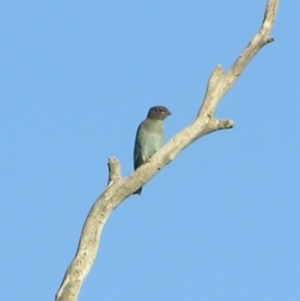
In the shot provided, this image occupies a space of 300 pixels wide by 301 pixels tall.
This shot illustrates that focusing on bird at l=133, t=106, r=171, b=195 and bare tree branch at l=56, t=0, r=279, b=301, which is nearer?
bare tree branch at l=56, t=0, r=279, b=301

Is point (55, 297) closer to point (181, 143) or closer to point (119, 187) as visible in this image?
point (119, 187)

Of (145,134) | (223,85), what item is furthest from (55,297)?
(145,134)

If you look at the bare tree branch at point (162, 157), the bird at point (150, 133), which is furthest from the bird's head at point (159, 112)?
the bare tree branch at point (162, 157)

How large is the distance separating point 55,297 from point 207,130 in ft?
8.07

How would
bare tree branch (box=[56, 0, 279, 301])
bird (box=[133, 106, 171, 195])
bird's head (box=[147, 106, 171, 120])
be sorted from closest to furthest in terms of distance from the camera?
1. bare tree branch (box=[56, 0, 279, 301])
2. bird (box=[133, 106, 171, 195])
3. bird's head (box=[147, 106, 171, 120])

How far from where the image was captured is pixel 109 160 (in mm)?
11438

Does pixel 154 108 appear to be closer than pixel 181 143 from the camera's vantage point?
No

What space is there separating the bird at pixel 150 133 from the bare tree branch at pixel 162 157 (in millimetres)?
4293

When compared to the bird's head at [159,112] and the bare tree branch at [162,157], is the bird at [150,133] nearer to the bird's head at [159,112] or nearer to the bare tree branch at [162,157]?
the bird's head at [159,112]

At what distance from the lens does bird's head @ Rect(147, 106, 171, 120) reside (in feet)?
52.8

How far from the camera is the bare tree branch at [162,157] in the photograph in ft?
34.8

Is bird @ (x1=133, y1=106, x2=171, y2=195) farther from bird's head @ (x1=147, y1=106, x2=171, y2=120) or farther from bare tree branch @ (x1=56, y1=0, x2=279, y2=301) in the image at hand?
bare tree branch @ (x1=56, y1=0, x2=279, y2=301)

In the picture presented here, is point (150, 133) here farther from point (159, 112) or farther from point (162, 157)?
point (162, 157)

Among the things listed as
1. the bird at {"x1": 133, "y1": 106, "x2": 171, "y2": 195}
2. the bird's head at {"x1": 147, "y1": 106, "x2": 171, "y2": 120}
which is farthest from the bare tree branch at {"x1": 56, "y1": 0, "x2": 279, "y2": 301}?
the bird's head at {"x1": 147, "y1": 106, "x2": 171, "y2": 120}
